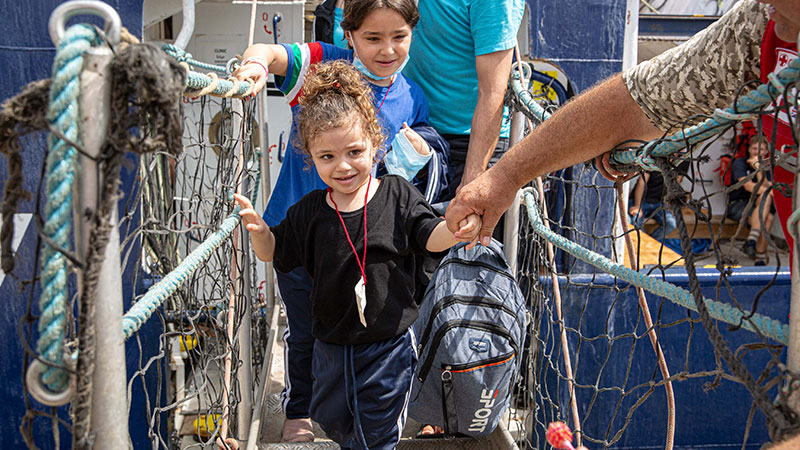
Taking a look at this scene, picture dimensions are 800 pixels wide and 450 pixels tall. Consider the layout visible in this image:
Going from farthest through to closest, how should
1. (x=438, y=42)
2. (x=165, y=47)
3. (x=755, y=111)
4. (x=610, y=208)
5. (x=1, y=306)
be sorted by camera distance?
(x=610, y=208) → (x=1, y=306) → (x=438, y=42) → (x=165, y=47) → (x=755, y=111)

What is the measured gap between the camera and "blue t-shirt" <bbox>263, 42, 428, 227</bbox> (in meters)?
2.45

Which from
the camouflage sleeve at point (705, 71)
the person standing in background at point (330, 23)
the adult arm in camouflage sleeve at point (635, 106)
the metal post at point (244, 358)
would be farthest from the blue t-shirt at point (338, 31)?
the camouflage sleeve at point (705, 71)

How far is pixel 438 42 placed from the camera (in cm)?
266

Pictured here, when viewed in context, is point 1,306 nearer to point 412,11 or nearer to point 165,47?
point 165,47

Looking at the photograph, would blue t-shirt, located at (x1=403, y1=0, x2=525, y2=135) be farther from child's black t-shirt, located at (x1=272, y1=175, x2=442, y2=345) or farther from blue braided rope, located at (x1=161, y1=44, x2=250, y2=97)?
blue braided rope, located at (x1=161, y1=44, x2=250, y2=97)

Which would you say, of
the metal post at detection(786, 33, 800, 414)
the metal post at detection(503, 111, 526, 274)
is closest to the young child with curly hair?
the metal post at detection(503, 111, 526, 274)

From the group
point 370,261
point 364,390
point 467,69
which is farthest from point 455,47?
point 364,390

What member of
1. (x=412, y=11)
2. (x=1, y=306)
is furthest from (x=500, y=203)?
(x=1, y=306)

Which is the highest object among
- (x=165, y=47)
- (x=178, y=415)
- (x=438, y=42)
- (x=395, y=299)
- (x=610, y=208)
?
(x=438, y=42)

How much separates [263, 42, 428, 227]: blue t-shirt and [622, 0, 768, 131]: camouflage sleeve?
874 mm

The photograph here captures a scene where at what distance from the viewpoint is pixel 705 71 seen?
1.72m

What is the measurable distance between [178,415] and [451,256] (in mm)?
2418

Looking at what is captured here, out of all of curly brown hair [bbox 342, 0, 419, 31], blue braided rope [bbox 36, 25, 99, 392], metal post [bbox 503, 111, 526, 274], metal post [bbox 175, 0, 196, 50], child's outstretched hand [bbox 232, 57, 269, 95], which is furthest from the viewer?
metal post [bbox 503, 111, 526, 274]

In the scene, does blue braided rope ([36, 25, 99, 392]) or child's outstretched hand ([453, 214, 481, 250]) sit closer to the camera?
blue braided rope ([36, 25, 99, 392])
